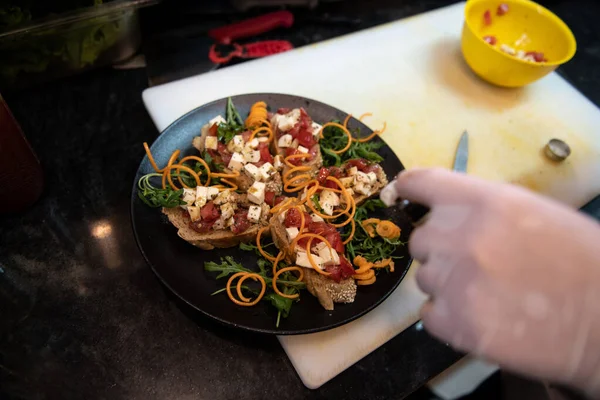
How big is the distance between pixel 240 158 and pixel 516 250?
1.21 meters

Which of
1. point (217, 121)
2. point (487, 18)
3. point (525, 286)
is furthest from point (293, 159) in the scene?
point (487, 18)

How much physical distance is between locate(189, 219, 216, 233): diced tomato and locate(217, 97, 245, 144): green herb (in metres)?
0.42

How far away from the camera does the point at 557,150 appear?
2.24m

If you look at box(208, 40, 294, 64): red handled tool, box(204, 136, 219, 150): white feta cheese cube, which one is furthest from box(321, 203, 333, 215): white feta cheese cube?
box(208, 40, 294, 64): red handled tool

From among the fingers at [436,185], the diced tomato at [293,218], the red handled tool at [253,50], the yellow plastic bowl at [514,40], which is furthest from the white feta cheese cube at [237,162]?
the yellow plastic bowl at [514,40]

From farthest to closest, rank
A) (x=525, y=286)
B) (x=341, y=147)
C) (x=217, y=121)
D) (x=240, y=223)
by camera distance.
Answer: (x=341, y=147) → (x=217, y=121) → (x=240, y=223) → (x=525, y=286)

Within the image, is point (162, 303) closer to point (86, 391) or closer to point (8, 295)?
point (86, 391)

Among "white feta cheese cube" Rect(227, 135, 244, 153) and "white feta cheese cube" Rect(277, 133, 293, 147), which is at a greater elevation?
"white feta cheese cube" Rect(227, 135, 244, 153)

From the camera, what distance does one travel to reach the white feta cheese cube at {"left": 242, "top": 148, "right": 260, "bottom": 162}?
6.03ft

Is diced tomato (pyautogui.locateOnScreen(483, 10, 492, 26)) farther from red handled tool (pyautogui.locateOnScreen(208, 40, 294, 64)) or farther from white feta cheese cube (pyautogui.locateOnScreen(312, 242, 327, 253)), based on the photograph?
white feta cheese cube (pyautogui.locateOnScreen(312, 242, 327, 253))

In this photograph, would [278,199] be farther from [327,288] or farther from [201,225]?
[327,288]

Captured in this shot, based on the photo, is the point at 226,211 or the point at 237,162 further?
the point at 237,162

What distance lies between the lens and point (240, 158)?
181cm

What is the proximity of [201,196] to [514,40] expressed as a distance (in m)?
2.16
